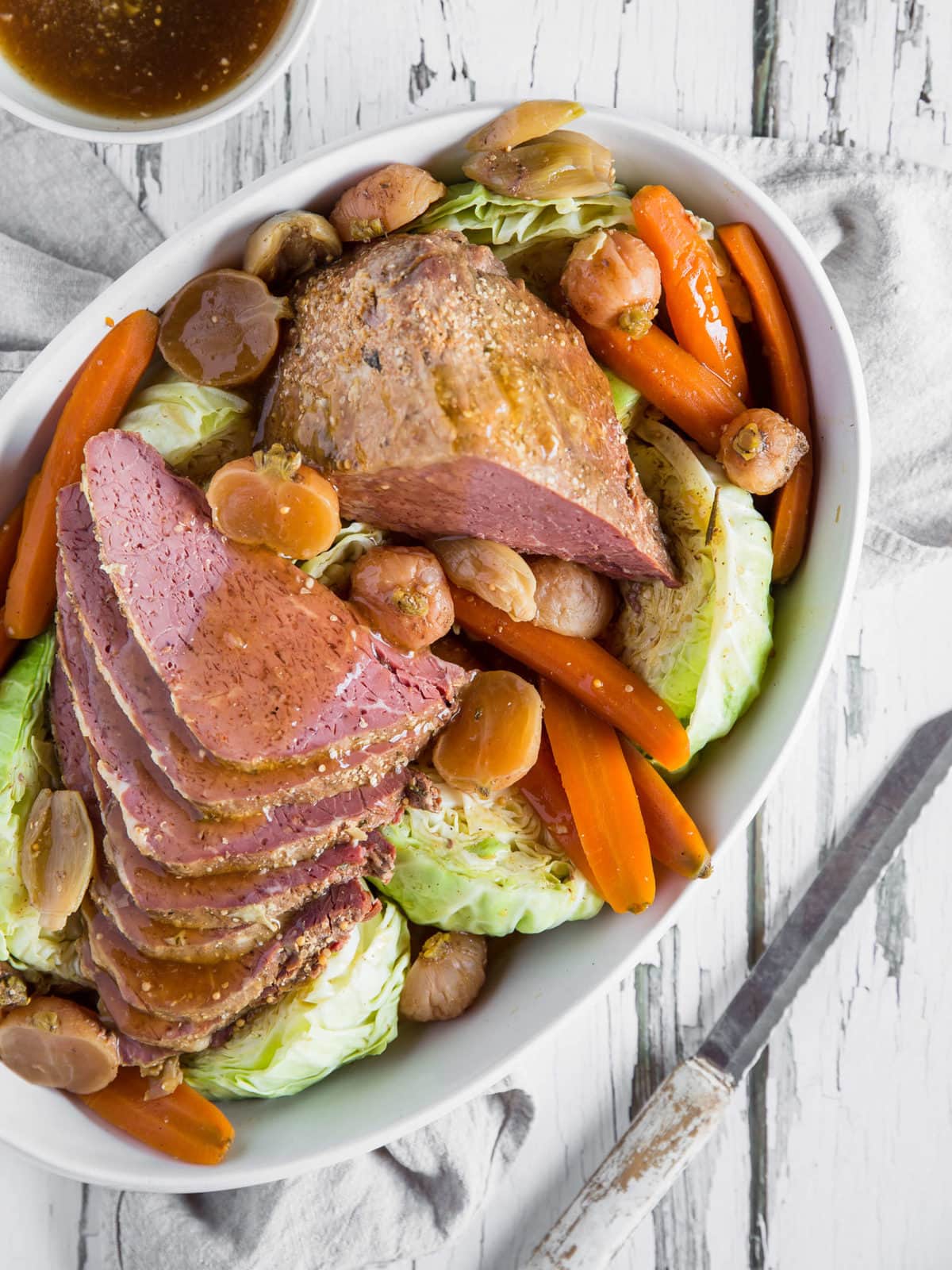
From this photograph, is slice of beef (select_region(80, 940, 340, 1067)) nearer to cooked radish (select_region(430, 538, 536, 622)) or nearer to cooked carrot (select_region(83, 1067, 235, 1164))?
cooked carrot (select_region(83, 1067, 235, 1164))

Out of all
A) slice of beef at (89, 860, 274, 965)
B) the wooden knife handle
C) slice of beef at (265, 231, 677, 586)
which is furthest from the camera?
the wooden knife handle

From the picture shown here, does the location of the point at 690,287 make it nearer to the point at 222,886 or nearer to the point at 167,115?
the point at 167,115

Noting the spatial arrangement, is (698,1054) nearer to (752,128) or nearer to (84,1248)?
(84,1248)

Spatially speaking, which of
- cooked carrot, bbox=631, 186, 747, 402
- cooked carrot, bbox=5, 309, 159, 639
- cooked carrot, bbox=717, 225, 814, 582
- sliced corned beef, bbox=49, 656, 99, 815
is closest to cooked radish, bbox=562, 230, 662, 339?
cooked carrot, bbox=631, 186, 747, 402

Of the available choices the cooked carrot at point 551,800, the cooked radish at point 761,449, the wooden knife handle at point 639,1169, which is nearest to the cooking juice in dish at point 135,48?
the cooked radish at point 761,449

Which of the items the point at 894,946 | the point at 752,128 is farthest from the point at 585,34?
the point at 894,946

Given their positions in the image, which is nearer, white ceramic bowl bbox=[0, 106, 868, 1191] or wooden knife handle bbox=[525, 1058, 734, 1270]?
white ceramic bowl bbox=[0, 106, 868, 1191]
